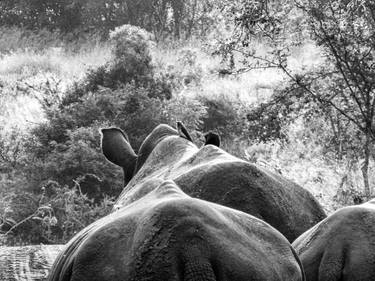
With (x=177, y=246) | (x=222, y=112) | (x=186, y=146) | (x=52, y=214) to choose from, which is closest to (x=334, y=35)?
(x=52, y=214)

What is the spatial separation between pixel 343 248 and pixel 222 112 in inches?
613

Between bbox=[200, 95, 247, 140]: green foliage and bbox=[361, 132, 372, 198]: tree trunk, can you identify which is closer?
bbox=[361, 132, 372, 198]: tree trunk

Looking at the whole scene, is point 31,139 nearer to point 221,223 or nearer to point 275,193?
point 275,193

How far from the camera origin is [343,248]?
3.90m

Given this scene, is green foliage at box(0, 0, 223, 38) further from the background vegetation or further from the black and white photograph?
the background vegetation

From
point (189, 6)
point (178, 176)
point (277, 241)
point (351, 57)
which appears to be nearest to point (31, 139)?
point (351, 57)

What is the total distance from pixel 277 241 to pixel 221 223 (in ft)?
1.19

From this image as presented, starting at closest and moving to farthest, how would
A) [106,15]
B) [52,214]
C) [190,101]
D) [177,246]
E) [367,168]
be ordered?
[177,246] → [367,168] → [52,214] → [190,101] → [106,15]

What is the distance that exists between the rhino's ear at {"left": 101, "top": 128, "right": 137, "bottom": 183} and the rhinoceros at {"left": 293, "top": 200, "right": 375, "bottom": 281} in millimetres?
2059

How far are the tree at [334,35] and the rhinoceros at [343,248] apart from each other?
7202 millimetres

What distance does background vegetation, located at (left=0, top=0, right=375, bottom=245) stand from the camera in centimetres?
1172

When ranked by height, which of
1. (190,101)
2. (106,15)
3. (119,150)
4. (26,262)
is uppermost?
(119,150)

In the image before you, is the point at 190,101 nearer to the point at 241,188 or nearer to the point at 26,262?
the point at 26,262

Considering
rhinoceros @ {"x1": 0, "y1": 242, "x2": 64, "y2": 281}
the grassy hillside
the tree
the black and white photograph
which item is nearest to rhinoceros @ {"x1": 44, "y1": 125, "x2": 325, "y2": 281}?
the black and white photograph
